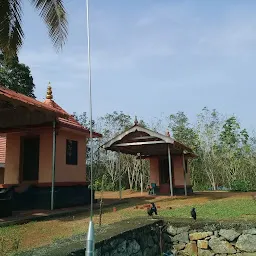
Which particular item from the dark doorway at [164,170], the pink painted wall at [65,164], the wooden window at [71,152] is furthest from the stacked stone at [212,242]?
the dark doorway at [164,170]

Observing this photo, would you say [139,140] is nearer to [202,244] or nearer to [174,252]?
[174,252]

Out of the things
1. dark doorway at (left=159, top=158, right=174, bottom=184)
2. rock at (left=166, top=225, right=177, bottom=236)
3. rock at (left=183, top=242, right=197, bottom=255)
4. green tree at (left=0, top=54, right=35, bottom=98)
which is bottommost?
rock at (left=183, top=242, right=197, bottom=255)

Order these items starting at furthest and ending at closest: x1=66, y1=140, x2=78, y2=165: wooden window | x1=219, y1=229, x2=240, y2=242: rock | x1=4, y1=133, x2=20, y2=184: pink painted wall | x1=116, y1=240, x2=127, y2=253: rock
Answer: x1=66, y1=140, x2=78, y2=165: wooden window → x1=4, y1=133, x2=20, y2=184: pink painted wall → x1=219, y1=229, x2=240, y2=242: rock → x1=116, y1=240, x2=127, y2=253: rock

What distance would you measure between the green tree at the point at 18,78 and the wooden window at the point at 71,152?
36.1 ft

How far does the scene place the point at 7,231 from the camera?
745cm

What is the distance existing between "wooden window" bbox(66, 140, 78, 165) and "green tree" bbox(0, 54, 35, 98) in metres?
11.0

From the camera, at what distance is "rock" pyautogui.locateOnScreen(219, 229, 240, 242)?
266 inches

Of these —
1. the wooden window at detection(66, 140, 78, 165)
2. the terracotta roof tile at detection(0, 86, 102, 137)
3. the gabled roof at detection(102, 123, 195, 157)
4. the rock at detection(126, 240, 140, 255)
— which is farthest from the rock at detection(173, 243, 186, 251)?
the gabled roof at detection(102, 123, 195, 157)

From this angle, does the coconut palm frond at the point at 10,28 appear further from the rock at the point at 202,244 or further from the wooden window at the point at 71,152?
the rock at the point at 202,244

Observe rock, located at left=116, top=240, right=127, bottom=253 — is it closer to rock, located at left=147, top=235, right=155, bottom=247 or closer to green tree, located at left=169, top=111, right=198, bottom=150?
rock, located at left=147, top=235, right=155, bottom=247

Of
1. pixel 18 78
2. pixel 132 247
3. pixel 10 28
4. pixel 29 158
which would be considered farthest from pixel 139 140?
pixel 18 78

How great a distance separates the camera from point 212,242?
6.83m

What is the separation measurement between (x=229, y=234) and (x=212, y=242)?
394mm

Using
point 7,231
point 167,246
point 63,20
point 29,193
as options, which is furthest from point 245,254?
point 29,193
